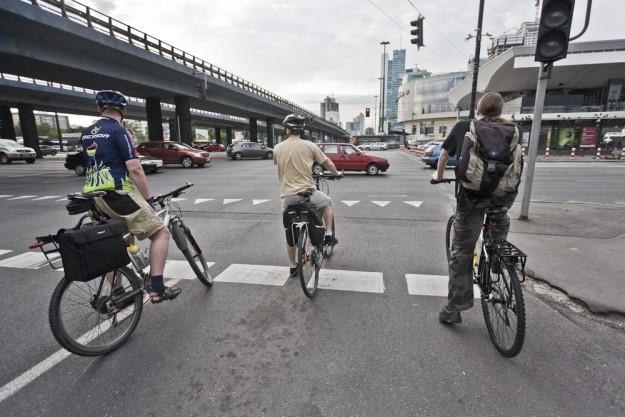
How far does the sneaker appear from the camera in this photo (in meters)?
3.08

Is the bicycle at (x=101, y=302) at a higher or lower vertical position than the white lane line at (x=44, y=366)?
higher

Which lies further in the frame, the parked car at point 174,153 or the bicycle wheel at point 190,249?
the parked car at point 174,153

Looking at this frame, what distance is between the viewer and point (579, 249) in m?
4.99

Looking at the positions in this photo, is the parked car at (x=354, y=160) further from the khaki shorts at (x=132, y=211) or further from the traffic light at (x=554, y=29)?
the khaki shorts at (x=132, y=211)

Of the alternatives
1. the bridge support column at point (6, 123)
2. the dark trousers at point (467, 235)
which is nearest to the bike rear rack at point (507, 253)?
the dark trousers at point (467, 235)

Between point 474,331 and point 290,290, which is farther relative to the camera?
point 290,290

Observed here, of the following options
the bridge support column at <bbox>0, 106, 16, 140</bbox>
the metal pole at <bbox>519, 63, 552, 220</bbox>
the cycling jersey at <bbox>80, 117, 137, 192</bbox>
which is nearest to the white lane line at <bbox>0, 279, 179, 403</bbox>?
the cycling jersey at <bbox>80, 117, 137, 192</bbox>

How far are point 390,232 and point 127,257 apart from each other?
15.5 ft

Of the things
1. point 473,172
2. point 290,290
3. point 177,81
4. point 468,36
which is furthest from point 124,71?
point 473,172

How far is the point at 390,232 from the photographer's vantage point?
20.9 feet

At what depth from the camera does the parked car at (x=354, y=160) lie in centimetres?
1684

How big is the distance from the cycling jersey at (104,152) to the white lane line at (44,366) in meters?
1.23

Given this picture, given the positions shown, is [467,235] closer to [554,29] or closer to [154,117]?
[554,29]

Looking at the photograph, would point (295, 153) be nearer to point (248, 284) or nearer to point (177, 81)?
point (248, 284)
